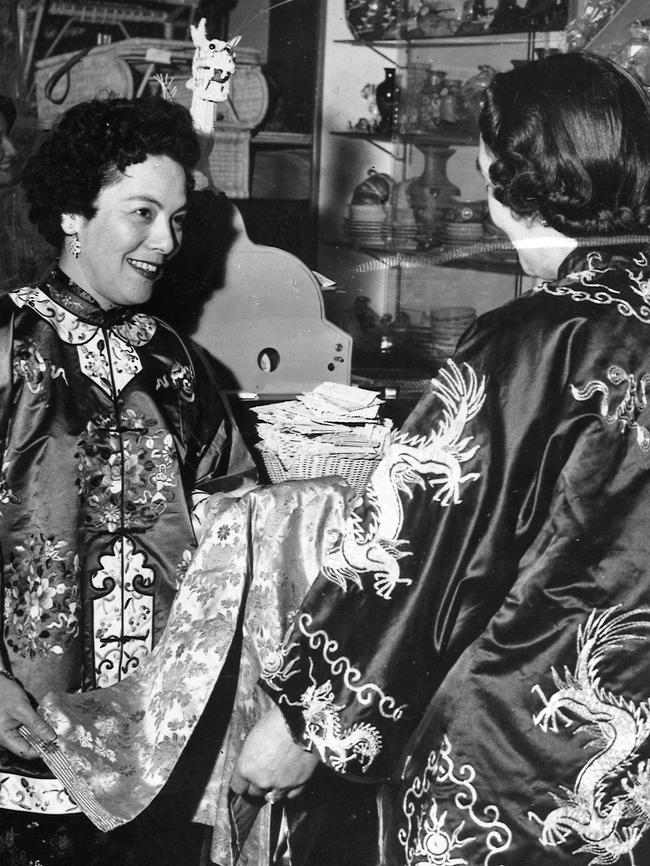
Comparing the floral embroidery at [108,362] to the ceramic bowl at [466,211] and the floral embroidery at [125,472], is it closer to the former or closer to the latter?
the floral embroidery at [125,472]

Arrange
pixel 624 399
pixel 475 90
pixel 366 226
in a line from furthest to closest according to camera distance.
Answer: pixel 366 226 → pixel 475 90 → pixel 624 399

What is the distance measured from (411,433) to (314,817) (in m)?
0.50

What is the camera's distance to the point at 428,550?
1086mm

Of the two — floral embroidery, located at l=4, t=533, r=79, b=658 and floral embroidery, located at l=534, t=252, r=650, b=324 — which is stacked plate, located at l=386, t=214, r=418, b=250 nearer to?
floral embroidery, located at l=534, t=252, r=650, b=324

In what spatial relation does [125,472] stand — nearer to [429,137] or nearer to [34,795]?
[34,795]

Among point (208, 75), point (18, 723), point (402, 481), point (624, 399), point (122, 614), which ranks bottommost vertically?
point (18, 723)

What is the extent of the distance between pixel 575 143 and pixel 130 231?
557mm

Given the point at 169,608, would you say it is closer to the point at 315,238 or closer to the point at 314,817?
the point at 314,817

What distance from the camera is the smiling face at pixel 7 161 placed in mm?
1435

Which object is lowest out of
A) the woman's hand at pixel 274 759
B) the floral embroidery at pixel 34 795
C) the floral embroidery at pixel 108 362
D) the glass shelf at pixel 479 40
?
the floral embroidery at pixel 34 795

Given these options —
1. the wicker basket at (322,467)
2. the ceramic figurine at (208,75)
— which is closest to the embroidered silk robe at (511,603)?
the wicker basket at (322,467)

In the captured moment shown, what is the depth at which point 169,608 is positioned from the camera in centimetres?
139

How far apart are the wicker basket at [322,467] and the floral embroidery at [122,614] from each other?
25cm

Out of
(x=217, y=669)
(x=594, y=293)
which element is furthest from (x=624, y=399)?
(x=217, y=669)
